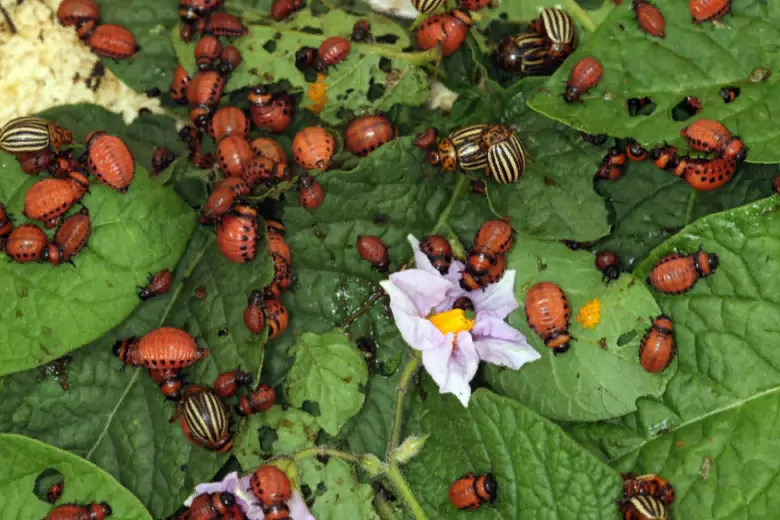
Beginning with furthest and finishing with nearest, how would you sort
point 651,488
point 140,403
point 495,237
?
point 140,403, point 495,237, point 651,488

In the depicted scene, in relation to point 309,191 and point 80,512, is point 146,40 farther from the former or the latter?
point 80,512

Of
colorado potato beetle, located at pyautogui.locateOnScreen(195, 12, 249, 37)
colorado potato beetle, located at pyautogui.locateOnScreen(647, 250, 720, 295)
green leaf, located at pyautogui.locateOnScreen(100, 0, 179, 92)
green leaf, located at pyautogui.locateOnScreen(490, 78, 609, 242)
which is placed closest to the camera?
colorado potato beetle, located at pyautogui.locateOnScreen(647, 250, 720, 295)

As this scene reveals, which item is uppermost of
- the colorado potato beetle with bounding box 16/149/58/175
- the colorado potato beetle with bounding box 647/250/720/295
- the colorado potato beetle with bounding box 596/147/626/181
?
the colorado potato beetle with bounding box 596/147/626/181

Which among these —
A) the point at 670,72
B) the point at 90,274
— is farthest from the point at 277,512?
the point at 670,72

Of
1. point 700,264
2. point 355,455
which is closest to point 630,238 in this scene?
point 700,264

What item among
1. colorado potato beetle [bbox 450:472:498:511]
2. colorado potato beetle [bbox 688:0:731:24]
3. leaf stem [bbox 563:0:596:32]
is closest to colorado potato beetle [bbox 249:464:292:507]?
colorado potato beetle [bbox 450:472:498:511]

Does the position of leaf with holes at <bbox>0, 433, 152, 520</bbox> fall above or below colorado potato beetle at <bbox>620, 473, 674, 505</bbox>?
below

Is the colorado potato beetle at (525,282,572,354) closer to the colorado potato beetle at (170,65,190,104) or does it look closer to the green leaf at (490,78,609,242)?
the green leaf at (490,78,609,242)

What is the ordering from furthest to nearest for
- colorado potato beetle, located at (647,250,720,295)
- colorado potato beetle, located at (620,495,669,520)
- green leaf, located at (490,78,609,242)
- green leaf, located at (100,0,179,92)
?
1. green leaf, located at (100,0,179,92)
2. green leaf, located at (490,78,609,242)
3. colorado potato beetle, located at (647,250,720,295)
4. colorado potato beetle, located at (620,495,669,520)
